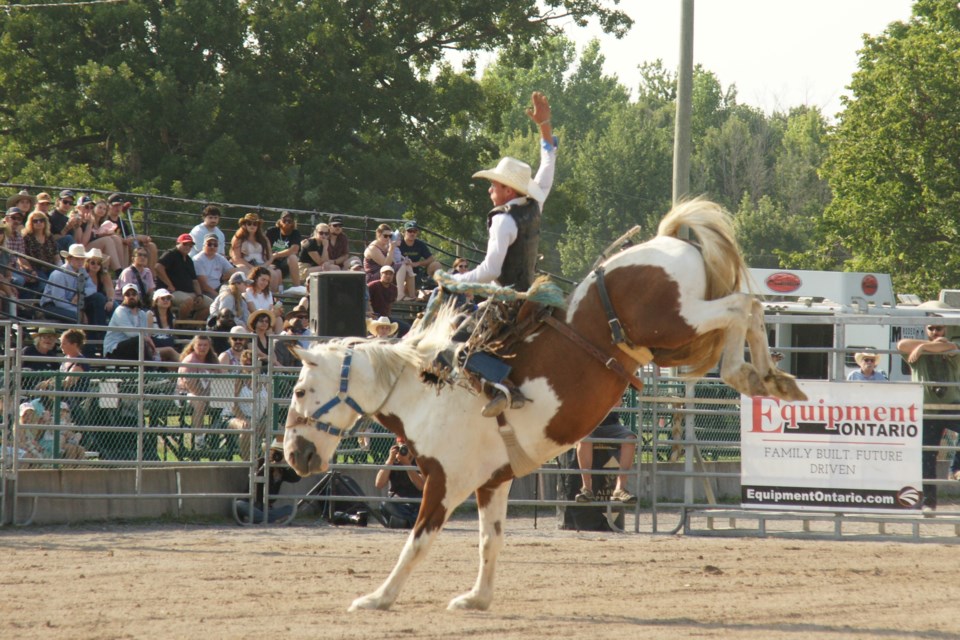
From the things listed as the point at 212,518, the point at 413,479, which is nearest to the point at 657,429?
the point at 413,479

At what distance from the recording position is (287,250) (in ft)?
58.5

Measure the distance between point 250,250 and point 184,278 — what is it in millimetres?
1465

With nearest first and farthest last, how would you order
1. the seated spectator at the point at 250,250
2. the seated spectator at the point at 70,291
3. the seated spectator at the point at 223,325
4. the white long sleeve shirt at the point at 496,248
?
the white long sleeve shirt at the point at 496,248, the seated spectator at the point at 223,325, the seated spectator at the point at 70,291, the seated spectator at the point at 250,250

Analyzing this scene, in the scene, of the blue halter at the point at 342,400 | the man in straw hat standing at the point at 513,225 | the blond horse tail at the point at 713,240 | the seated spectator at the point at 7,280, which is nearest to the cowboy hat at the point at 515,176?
the man in straw hat standing at the point at 513,225

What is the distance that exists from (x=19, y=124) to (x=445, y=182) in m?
10.7

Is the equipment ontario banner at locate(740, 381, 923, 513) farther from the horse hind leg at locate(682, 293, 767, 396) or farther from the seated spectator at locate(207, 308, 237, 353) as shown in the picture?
the seated spectator at locate(207, 308, 237, 353)

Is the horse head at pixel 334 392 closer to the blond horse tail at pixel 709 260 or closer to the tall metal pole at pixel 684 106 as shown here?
the blond horse tail at pixel 709 260

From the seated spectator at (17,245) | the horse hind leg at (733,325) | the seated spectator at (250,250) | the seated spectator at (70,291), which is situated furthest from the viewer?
the seated spectator at (250,250)

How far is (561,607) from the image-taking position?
8.04m

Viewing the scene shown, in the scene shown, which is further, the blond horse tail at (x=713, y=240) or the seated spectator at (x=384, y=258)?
the seated spectator at (x=384, y=258)

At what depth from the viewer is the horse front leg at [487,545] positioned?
25.7ft

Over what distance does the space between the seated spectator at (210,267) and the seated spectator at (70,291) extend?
1.82 metres

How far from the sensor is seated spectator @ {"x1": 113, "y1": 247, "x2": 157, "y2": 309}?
14820mm

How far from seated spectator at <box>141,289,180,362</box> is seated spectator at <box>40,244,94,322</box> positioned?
0.67 m
